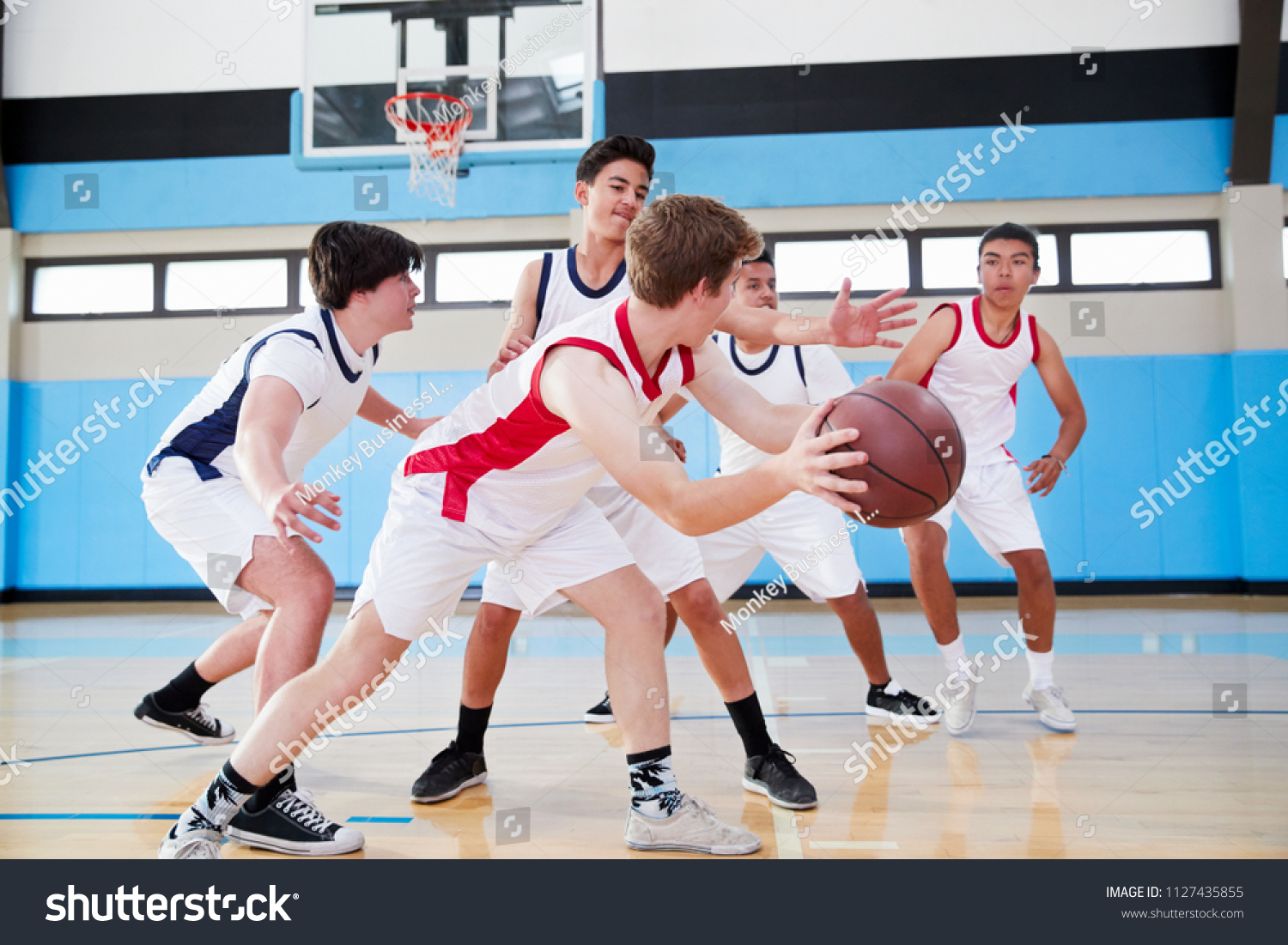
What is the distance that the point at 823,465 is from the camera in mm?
1438

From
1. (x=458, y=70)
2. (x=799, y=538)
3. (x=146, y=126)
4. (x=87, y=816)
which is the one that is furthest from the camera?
(x=146, y=126)

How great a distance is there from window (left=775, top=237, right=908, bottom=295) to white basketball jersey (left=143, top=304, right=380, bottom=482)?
6667 millimetres

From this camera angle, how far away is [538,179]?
9.13m

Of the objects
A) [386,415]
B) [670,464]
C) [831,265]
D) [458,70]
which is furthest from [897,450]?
[831,265]

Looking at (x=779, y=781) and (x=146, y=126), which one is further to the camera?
(x=146, y=126)

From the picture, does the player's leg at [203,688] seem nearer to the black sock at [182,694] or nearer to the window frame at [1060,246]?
the black sock at [182,694]

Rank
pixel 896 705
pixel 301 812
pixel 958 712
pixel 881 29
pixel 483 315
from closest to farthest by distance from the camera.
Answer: pixel 301 812 → pixel 958 712 → pixel 896 705 → pixel 881 29 → pixel 483 315

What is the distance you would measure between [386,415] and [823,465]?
1937 mm

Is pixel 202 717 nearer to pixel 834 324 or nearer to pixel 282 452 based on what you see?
pixel 282 452

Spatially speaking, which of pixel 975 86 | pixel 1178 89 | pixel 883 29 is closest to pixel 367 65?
pixel 883 29

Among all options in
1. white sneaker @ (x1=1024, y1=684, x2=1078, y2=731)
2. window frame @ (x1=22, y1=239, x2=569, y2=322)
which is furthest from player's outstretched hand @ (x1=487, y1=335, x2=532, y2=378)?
window frame @ (x1=22, y1=239, x2=569, y2=322)

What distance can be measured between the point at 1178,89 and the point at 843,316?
326 inches
